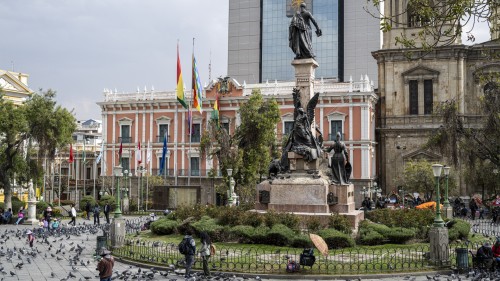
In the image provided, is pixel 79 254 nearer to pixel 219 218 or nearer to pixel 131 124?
pixel 219 218

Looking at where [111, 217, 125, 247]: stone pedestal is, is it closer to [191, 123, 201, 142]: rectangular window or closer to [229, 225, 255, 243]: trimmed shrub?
[229, 225, 255, 243]: trimmed shrub

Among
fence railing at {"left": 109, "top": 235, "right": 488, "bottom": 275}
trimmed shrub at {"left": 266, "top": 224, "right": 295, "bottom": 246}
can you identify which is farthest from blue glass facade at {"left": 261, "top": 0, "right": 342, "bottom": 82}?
fence railing at {"left": 109, "top": 235, "right": 488, "bottom": 275}

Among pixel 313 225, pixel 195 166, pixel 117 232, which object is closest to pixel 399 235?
pixel 313 225

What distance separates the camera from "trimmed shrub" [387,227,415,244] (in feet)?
63.6

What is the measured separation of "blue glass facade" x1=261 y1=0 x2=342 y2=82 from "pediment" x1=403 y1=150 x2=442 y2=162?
22914mm

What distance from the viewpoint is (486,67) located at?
157ft

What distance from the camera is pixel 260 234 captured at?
61.7 feet

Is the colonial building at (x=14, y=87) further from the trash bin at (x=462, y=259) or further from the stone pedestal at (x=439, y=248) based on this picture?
the trash bin at (x=462, y=259)

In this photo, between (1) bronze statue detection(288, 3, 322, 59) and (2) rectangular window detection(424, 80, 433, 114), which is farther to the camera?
(2) rectangular window detection(424, 80, 433, 114)

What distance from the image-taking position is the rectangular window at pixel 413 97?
50281 millimetres

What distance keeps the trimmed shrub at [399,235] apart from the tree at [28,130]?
2345 centimetres

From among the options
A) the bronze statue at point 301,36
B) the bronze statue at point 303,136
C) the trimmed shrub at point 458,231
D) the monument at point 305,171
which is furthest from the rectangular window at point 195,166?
the trimmed shrub at point 458,231

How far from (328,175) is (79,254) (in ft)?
29.8

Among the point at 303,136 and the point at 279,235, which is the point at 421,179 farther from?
the point at 279,235
